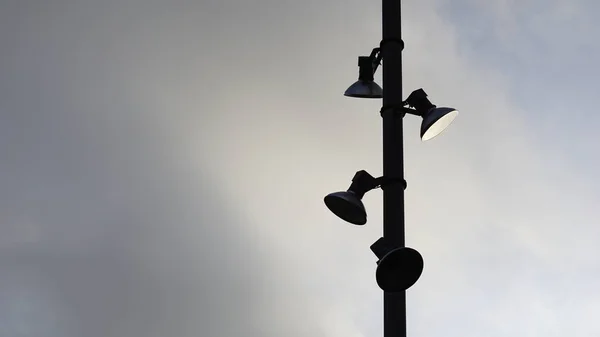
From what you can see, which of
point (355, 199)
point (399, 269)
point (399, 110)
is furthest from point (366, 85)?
point (399, 269)

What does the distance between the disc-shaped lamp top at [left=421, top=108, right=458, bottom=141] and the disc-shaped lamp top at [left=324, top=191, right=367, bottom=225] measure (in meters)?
0.85

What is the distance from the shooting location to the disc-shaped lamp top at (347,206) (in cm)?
715

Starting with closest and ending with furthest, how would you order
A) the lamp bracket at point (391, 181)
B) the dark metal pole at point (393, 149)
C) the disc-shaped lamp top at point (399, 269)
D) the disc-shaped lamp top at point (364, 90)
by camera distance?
1. the disc-shaped lamp top at point (399, 269)
2. the dark metal pole at point (393, 149)
3. the lamp bracket at point (391, 181)
4. the disc-shaped lamp top at point (364, 90)

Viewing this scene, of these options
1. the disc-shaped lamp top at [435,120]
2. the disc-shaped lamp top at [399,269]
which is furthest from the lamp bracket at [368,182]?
the disc-shaped lamp top at [399,269]

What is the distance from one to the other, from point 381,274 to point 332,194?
92cm

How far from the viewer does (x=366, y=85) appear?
8.32 m

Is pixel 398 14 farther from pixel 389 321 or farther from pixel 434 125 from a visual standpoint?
pixel 389 321

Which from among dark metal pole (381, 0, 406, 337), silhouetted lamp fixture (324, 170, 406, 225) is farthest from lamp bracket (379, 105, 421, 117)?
silhouetted lamp fixture (324, 170, 406, 225)

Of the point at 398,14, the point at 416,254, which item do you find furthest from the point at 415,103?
the point at 416,254

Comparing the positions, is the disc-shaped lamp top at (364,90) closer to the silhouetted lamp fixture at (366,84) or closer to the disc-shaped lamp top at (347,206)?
the silhouetted lamp fixture at (366,84)

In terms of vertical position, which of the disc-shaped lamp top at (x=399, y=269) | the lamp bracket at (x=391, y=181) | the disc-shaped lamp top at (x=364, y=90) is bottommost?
the disc-shaped lamp top at (x=399, y=269)

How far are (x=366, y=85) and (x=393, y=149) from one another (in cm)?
127

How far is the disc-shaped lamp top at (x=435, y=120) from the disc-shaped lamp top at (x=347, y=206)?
0.85 m

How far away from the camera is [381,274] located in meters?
6.56
